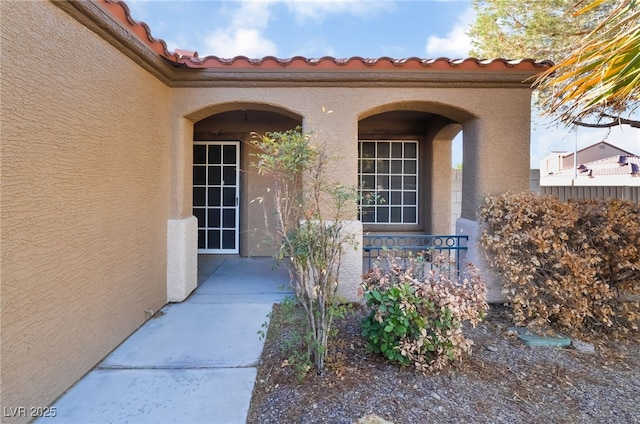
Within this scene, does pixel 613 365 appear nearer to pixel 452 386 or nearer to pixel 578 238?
pixel 578 238

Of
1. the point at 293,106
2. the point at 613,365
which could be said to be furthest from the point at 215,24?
the point at 613,365

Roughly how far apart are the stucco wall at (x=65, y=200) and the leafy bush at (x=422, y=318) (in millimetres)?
2854

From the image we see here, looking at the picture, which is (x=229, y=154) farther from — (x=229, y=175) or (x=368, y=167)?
(x=368, y=167)

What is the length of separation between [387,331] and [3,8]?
13.4 ft

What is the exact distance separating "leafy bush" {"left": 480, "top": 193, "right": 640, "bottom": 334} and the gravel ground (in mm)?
482

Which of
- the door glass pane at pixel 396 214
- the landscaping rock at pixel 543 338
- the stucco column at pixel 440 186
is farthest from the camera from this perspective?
the door glass pane at pixel 396 214

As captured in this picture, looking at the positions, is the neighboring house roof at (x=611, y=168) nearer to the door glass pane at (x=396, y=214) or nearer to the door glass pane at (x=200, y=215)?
the door glass pane at (x=396, y=214)

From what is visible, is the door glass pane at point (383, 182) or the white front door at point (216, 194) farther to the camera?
the door glass pane at point (383, 182)

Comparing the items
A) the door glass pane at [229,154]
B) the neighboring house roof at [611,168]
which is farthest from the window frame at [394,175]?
the neighboring house roof at [611,168]

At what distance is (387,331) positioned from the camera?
3172mm

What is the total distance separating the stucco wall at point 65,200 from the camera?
8.08 ft

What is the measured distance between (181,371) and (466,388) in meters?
2.82

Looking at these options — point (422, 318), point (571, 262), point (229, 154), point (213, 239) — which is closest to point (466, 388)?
point (422, 318)

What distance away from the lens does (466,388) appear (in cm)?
307
